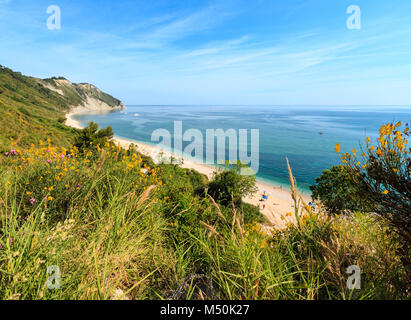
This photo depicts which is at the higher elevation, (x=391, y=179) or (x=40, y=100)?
(x=40, y=100)

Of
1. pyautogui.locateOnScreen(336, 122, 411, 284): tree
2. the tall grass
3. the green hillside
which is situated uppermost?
the green hillside

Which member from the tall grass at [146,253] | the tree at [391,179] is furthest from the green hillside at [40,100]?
the tree at [391,179]

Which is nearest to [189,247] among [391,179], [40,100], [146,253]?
[146,253]

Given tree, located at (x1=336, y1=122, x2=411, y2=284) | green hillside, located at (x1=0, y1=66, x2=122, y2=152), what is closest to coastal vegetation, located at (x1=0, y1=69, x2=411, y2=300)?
tree, located at (x1=336, y1=122, x2=411, y2=284)

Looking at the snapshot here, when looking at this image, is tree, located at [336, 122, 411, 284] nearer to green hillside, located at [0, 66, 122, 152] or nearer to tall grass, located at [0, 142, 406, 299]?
tall grass, located at [0, 142, 406, 299]

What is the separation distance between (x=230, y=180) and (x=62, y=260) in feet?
65.0

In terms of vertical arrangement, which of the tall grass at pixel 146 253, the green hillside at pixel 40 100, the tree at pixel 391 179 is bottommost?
the tall grass at pixel 146 253

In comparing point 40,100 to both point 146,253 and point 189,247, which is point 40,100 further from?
point 189,247

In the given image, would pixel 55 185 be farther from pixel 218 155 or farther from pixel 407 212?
pixel 218 155

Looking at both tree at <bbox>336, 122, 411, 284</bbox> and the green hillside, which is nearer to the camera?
tree at <bbox>336, 122, 411, 284</bbox>

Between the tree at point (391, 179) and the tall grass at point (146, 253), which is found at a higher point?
the tree at point (391, 179)

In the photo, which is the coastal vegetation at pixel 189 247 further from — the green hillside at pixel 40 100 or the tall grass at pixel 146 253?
the green hillside at pixel 40 100

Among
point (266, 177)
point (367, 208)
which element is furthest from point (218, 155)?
point (367, 208)

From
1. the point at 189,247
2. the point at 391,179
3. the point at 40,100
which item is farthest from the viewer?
the point at 40,100
